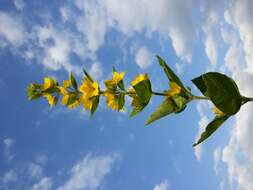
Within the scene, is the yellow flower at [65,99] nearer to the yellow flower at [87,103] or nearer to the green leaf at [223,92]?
the yellow flower at [87,103]

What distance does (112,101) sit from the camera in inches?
175

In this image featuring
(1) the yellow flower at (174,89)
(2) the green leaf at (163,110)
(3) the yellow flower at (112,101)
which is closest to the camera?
(2) the green leaf at (163,110)

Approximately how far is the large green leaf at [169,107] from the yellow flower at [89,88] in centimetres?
102

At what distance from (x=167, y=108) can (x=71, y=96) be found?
1685 millimetres

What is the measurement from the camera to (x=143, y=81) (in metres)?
3.73

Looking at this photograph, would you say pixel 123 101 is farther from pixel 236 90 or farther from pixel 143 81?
pixel 236 90

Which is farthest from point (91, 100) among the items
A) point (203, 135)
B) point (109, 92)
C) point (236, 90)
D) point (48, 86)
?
point (236, 90)

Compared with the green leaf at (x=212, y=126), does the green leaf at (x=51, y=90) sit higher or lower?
higher

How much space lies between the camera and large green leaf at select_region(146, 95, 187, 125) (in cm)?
356

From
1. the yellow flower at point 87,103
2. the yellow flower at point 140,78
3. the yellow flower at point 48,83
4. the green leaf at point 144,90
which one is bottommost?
the green leaf at point 144,90

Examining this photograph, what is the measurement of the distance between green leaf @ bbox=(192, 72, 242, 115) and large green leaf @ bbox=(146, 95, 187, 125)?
633mm

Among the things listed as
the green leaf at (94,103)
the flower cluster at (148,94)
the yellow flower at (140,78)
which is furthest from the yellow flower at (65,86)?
the yellow flower at (140,78)

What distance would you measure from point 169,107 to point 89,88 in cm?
127

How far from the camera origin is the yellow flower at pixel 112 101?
443 centimetres
